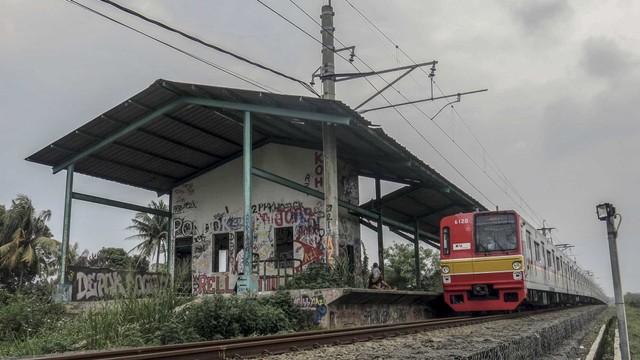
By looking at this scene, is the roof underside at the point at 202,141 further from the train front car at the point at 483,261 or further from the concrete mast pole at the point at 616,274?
the concrete mast pole at the point at 616,274

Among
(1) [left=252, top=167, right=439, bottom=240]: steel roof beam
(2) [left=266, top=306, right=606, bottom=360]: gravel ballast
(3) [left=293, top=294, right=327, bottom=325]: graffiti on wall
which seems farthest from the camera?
(1) [left=252, top=167, right=439, bottom=240]: steel roof beam

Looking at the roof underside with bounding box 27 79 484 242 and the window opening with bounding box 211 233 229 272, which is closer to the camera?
the roof underside with bounding box 27 79 484 242

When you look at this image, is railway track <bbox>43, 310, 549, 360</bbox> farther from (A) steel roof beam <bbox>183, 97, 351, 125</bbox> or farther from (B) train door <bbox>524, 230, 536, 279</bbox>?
(B) train door <bbox>524, 230, 536, 279</bbox>

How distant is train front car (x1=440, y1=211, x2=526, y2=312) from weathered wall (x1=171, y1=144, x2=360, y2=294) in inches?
171

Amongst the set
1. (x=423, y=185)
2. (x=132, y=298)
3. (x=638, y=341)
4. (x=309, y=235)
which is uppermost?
(x=423, y=185)

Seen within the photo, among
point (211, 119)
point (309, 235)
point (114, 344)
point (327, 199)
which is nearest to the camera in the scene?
point (114, 344)

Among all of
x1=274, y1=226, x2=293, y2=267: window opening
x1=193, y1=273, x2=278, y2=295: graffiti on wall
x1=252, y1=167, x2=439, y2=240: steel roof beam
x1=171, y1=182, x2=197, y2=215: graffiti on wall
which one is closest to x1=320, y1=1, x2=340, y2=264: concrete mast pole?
x1=252, y1=167, x2=439, y2=240: steel roof beam

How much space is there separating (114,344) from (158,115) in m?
8.79

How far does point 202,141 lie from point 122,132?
3024mm

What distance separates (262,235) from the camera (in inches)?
798

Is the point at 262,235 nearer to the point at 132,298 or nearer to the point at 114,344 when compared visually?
the point at 132,298

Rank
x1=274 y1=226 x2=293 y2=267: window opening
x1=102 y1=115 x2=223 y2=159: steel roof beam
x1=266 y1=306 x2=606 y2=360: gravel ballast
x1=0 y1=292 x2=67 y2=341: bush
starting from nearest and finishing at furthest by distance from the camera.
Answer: x1=266 y1=306 x2=606 y2=360: gravel ballast → x1=0 y1=292 x2=67 y2=341: bush → x1=102 y1=115 x2=223 y2=159: steel roof beam → x1=274 y1=226 x2=293 y2=267: window opening

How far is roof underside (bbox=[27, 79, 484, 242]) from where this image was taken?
16000 millimetres

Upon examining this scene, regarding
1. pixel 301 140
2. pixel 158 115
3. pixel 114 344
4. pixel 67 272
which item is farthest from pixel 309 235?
pixel 114 344
